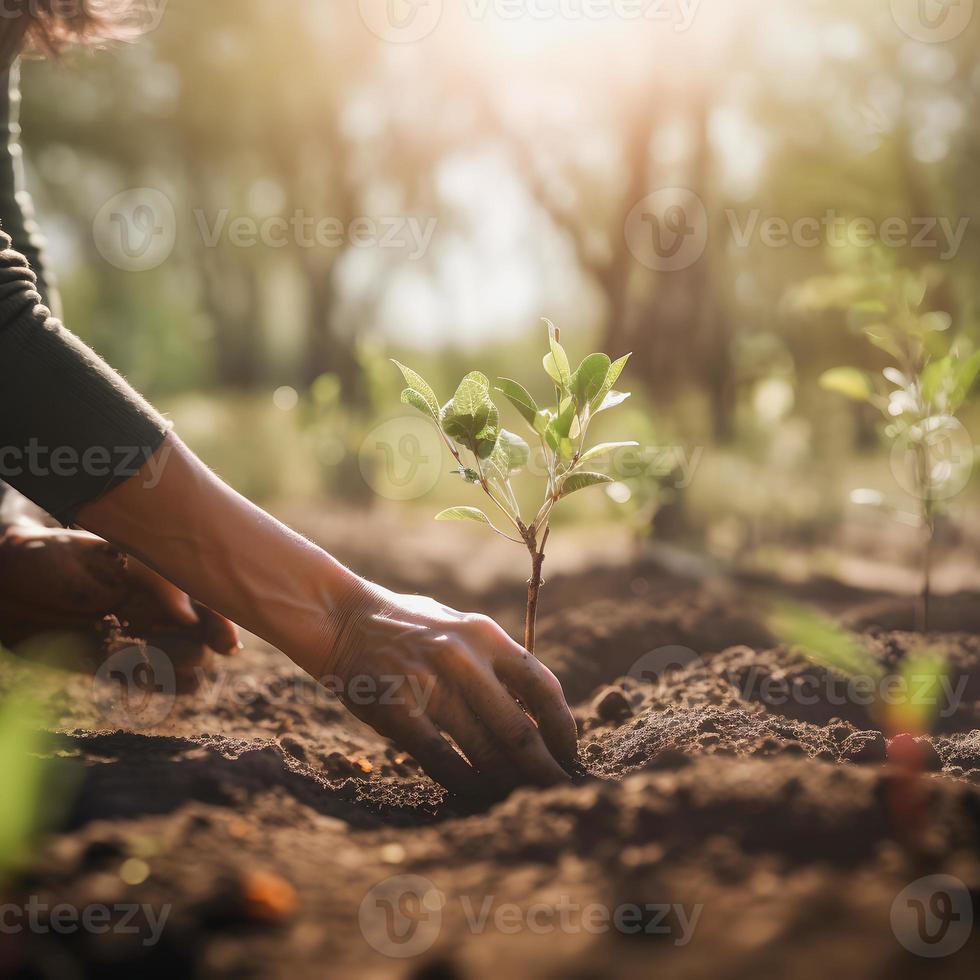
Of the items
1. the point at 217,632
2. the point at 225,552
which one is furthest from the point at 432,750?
the point at 217,632

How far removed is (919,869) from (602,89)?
507cm

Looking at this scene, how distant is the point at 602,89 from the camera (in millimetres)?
5066

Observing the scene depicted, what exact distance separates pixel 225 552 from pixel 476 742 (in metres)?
0.56

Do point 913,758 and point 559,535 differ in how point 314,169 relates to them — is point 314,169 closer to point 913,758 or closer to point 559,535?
point 559,535

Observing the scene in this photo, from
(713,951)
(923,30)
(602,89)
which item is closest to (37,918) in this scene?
(713,951)

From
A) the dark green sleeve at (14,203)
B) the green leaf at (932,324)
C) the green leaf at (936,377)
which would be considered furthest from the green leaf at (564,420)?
the dark green sleeve at (14,203)

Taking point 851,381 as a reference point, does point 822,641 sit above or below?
below

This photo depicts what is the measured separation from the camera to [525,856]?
1082mm

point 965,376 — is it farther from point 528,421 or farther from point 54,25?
point 54,25

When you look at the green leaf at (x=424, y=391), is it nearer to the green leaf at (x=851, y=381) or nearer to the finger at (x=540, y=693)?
the finger at (x=540, y=693)

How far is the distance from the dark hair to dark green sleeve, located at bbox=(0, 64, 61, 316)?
159mm

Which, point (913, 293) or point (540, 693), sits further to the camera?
point (913, 293)

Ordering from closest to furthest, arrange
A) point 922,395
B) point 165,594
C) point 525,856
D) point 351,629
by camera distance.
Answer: point 525,856 < point 351,629 < point 165,594 < point 922,395

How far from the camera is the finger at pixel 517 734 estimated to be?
4.70ft
